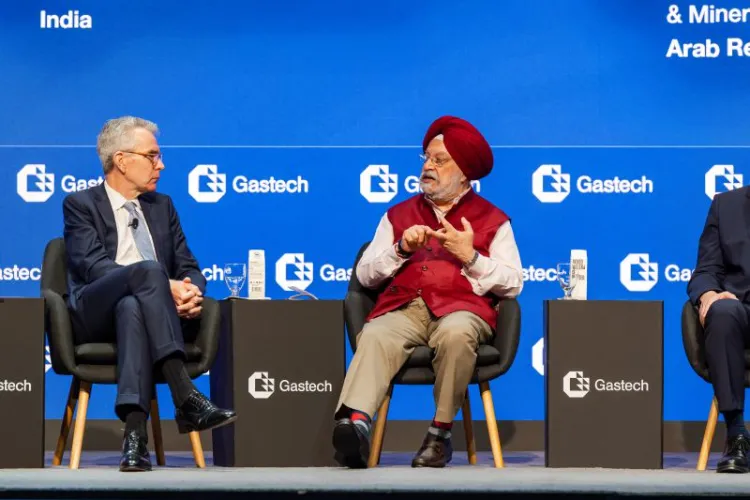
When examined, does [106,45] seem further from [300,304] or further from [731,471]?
[731,471]

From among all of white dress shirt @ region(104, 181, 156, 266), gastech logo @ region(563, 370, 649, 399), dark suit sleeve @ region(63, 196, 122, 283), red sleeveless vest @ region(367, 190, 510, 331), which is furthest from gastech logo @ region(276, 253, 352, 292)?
gastech logo @ region(563, 370, 649, 399)

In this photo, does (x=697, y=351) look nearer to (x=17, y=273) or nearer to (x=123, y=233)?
(x=123, y=233)

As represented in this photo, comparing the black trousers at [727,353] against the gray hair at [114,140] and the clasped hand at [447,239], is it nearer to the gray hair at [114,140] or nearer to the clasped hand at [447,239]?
the clasped hand at [447,239]

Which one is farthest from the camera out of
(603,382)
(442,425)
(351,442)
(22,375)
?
(603,382)

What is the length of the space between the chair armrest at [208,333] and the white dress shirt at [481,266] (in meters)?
0.54

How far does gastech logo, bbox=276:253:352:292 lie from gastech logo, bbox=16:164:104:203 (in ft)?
2.94

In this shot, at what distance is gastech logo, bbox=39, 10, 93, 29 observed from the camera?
5734 mm

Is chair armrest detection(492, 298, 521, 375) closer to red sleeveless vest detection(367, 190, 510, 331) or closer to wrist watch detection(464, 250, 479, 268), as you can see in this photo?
red sleeveless vest detection(367, 190, 510, 331)

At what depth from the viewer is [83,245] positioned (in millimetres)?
4551

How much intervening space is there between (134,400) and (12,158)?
2.03 meters

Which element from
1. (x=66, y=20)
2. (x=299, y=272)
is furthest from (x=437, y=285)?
(x=66, y=20)

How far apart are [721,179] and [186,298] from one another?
251 centimetres

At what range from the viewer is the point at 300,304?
460 cm

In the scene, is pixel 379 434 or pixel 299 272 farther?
pixel 299 272
